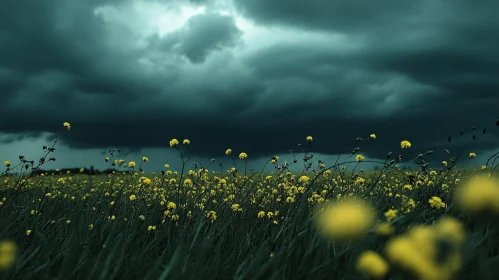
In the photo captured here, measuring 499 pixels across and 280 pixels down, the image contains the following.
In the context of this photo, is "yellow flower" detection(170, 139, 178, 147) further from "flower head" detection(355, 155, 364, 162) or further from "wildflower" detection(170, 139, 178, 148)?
"flower head" detection(355, 155, 364, 162)

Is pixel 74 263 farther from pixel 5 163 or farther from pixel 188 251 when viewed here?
pixel 5 163

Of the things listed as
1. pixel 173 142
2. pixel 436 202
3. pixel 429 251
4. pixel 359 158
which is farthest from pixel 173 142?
pixel 429 251

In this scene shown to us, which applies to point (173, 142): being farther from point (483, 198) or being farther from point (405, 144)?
point (483, 198)

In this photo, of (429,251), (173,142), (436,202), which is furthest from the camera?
(173,142)

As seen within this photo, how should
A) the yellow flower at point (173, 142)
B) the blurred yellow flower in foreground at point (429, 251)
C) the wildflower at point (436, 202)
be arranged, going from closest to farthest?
the blurred yellow flower in foreground at point (429, 251) → the wildflower at point (436, 202) → the yellow flower at point (173, 142)

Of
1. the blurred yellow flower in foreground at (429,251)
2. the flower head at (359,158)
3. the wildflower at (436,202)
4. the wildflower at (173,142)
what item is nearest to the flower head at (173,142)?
the wildflower at (173,142)

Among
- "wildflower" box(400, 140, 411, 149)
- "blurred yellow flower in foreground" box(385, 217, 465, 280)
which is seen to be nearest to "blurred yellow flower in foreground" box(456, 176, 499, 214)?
"blurred yellow flower in foreground" box(385, 217, 465, 280)

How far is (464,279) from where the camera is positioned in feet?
6.72

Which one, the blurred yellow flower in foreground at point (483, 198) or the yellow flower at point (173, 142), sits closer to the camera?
the blurred yellow flower in foreground at point (483, 198)

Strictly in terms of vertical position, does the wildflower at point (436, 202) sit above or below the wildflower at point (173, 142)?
below

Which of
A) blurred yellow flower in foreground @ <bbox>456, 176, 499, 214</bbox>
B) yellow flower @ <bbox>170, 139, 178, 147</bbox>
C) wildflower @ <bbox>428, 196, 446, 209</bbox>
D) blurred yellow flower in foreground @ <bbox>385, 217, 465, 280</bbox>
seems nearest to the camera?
blurred yellow flower in foreground @ <bbox>385, 217, 465, 280</bbox>

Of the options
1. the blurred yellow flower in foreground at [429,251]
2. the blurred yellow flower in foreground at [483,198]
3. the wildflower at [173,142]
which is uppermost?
the wildflower at [173,142]

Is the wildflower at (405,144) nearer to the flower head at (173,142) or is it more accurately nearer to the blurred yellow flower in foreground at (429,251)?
the flower head at (173,142)

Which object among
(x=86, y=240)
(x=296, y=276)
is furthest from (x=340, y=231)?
(x=86, y=240)
